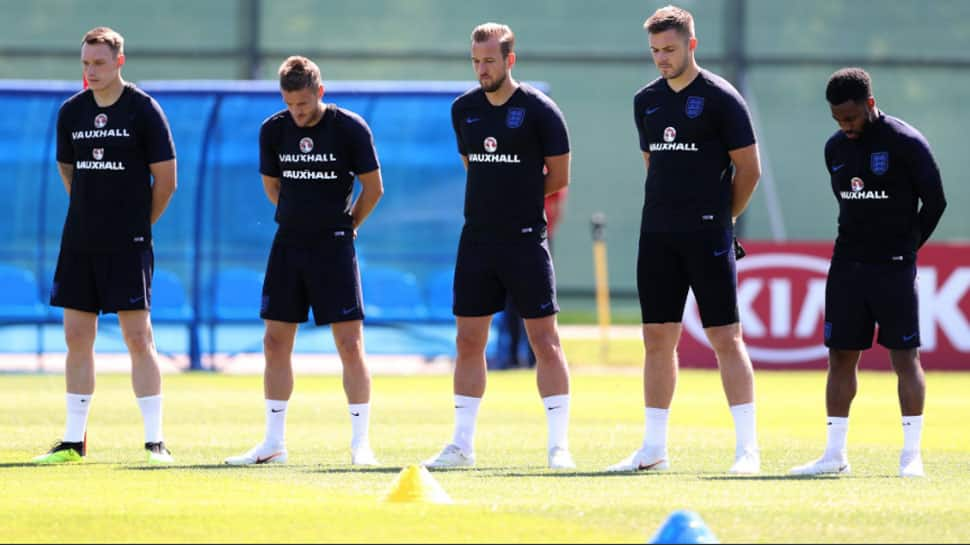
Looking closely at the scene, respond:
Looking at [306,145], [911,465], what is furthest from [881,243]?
[306,145]

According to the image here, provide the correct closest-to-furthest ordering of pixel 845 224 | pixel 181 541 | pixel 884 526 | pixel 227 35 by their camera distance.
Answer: pixel 181 541 → pixel 884 526 → pixel 845 224 → pixel 227 35

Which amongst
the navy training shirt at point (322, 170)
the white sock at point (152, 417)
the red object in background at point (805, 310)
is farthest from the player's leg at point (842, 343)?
the red object in background at point (805, 310)

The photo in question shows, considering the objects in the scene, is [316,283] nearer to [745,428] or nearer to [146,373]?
[146,373]

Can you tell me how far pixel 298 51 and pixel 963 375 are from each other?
16.9 meters

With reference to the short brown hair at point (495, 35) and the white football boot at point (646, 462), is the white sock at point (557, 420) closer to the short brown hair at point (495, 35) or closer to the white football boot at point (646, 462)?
the white football boot at point (646, 462)

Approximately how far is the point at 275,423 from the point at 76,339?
122cm

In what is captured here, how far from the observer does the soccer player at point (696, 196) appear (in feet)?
32.2

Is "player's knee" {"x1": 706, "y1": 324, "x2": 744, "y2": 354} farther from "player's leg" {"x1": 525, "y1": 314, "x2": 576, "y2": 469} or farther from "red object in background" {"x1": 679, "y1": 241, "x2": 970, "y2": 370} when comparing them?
"red object in background" {"x1": 679, "y1": 241, "x2": 970, "y2": 370}

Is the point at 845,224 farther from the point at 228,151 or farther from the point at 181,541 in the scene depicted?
the point at 228,151

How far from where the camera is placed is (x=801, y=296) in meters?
21.0

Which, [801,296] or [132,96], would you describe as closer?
[132,96]

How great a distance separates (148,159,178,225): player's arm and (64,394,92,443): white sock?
44.7 inches

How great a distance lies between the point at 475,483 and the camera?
926 centimetres

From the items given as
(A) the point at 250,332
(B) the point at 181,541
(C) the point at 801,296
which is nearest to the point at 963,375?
(C) the point at 801,296
